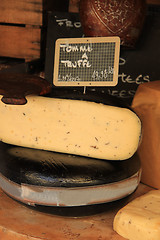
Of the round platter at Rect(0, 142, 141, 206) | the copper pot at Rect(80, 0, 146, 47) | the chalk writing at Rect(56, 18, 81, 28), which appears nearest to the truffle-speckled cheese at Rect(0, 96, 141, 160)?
the round platter at Rect(0, 142, 141, 206)

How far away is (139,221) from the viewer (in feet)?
3.40

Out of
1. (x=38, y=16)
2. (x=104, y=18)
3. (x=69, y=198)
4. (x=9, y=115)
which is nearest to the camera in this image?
(x=69, y=198)

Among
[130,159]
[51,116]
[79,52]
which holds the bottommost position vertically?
[130,159]

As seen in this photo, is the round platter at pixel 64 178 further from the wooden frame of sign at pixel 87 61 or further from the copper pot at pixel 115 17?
the copper pot at pixel 115 17

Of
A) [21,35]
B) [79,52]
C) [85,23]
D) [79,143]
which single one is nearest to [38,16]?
[21,35]

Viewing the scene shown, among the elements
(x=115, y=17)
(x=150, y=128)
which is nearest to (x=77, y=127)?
(x=150, y=128)

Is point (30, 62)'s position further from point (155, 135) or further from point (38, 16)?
point (155, 135)

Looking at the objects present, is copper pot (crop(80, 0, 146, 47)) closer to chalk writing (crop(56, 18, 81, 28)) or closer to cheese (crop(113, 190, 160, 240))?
chalk writing (crop(56, 18, 81, 28))

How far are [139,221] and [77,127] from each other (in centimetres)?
35

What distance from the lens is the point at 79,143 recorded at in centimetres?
118

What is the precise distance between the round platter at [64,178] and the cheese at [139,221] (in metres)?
0.08

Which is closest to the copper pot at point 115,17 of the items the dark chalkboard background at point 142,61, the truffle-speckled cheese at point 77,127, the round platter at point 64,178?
the dark chalkboard background at point 142,61

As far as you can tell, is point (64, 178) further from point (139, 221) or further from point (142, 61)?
point (142, 61)

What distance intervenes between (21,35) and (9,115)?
0.70 meters
